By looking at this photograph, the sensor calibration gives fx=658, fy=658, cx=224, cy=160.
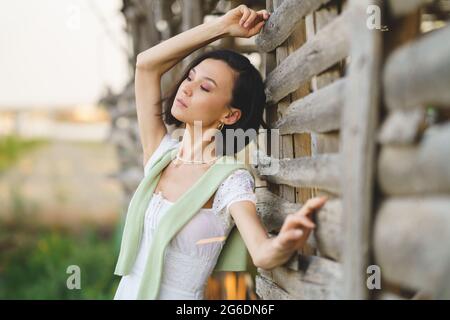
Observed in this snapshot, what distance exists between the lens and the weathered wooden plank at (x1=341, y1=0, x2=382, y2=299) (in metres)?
1.84

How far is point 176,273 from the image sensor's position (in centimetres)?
262

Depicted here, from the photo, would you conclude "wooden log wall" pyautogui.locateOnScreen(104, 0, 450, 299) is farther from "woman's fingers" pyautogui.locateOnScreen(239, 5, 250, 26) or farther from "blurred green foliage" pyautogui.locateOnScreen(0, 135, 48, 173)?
"blurred green foliage" pyautogui.locateOnScreen(0, 135, 48, 173)

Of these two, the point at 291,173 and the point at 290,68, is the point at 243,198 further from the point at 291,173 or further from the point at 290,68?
the point at 290,68

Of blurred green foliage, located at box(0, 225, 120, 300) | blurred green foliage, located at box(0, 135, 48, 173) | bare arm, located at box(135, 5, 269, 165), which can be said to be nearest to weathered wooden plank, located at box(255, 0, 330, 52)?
bare arm, located at box(135, 5, 269, 165)

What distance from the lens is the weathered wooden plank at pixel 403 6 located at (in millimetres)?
1781

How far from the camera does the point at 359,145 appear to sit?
1867mm

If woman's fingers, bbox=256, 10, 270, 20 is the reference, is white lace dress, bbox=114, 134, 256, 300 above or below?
below

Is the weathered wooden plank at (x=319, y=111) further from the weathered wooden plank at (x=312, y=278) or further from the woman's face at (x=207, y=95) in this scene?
the weathered wooden plank at (x=312, y=278)

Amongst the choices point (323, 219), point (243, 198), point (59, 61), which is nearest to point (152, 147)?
point (243, 198)

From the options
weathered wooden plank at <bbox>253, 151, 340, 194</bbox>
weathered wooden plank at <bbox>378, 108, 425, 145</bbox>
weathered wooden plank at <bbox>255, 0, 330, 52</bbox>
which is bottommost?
weathered wooden plank at <bbox>253, 151, 340, 194</bbox>

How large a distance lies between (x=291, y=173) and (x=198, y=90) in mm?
524

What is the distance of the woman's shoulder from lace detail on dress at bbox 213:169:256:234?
38 centimetres

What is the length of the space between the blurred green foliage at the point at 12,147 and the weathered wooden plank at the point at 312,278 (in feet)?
47.0

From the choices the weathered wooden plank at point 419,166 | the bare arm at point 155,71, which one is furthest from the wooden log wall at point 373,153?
the bare arm at point 155,71
